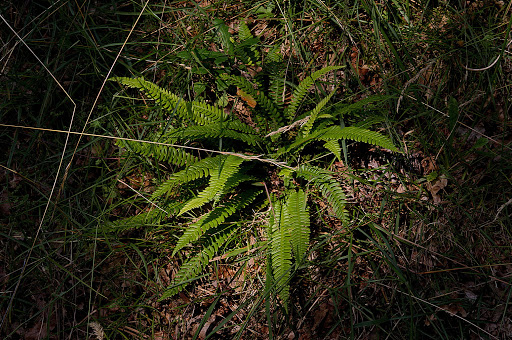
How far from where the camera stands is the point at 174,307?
2932mm

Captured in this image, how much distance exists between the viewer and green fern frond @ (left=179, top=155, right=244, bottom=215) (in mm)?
2584

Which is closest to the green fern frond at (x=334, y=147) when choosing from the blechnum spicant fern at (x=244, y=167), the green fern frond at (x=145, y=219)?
the blechnum spicant fern at (x=244, y=167)

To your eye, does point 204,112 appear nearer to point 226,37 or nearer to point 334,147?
point 226,37

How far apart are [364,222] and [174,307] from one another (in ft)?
5.28

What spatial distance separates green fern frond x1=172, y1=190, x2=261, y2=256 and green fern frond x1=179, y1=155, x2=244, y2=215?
0.14m

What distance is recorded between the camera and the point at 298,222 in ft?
8.67

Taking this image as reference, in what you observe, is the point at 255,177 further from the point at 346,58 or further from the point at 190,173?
the point at 346,58

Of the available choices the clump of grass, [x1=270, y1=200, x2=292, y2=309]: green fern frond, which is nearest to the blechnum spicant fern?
[x1=270, y1=200, x2=292, y2=309]: green fern frond

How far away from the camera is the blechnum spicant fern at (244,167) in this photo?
2615 mm

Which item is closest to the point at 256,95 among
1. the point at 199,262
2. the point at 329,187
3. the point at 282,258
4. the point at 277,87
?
the point at 277,87

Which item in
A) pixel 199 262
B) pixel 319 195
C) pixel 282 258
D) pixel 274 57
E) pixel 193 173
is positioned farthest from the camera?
pixel 274 57

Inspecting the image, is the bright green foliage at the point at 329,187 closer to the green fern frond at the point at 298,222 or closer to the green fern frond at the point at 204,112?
the green fern frond at the point at 298,222

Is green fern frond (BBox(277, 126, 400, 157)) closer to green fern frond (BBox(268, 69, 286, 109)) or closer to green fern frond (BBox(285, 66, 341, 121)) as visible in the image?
green fern frond (BBox(285, 66, 341, 121))

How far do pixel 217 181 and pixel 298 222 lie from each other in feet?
2.09
